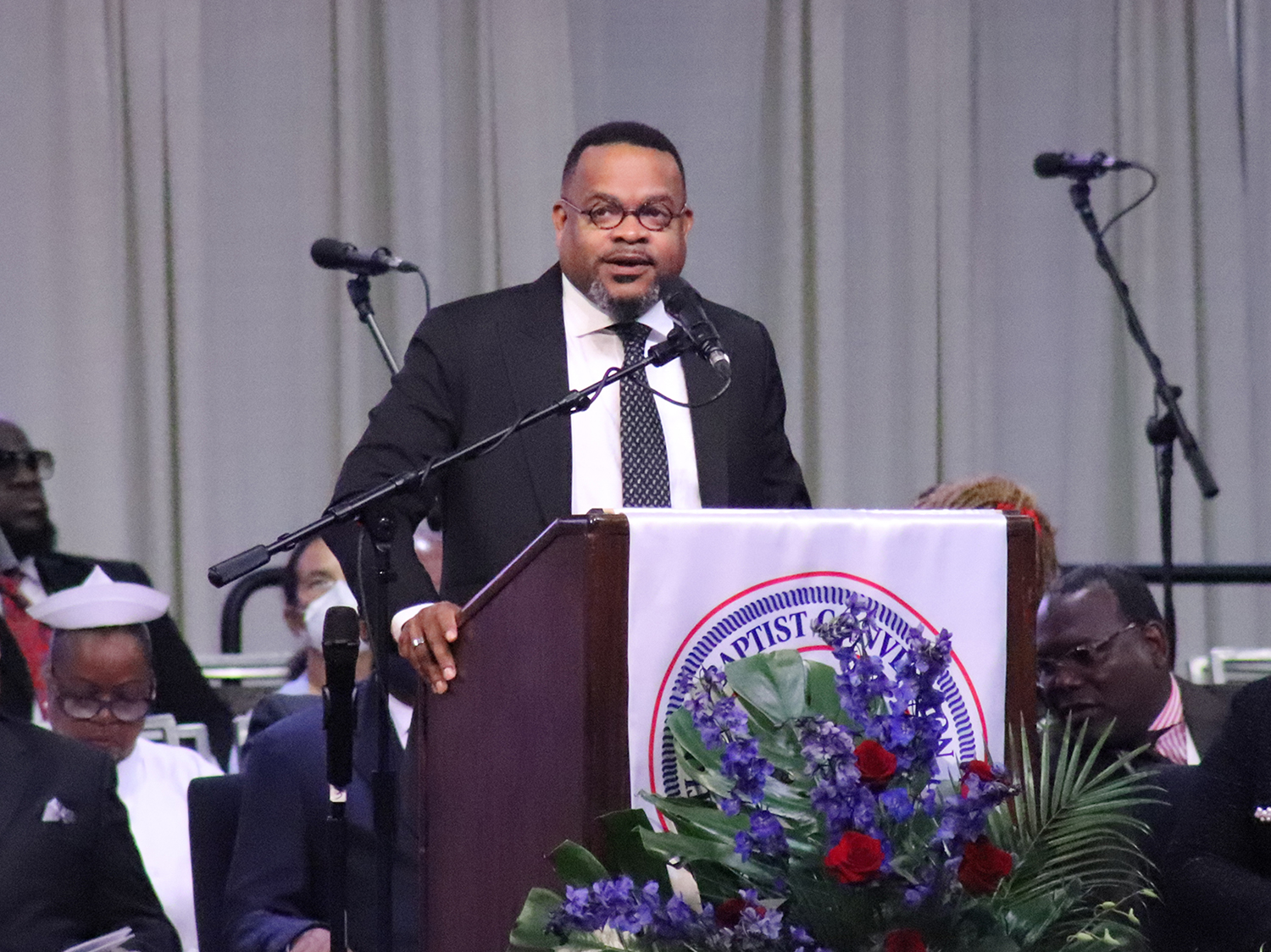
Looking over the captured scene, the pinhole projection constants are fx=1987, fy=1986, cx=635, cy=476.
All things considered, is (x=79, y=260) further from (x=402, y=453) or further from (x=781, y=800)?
(x=781, y=800)

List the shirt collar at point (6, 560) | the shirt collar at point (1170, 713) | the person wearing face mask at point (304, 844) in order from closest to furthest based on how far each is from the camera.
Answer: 1. the person wearing face mask at point (304, 844)
2. the shirt collar at point (1170, 713)
3. the shirt collar at point (6, 560)

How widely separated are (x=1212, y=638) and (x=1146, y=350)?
281cm

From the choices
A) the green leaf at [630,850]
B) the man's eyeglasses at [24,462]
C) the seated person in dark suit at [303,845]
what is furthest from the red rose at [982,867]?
the man's eyeglasses at [24,462]

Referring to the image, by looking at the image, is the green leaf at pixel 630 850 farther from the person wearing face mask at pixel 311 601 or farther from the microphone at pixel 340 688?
the person wearing face mask at pixel 311 601

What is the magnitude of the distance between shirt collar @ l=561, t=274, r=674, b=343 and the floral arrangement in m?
0.98

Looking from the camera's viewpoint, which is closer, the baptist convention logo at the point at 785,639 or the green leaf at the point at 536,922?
the green leaf at the point at 536,922

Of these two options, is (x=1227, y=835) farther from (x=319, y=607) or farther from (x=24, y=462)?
(x=24, y=462)

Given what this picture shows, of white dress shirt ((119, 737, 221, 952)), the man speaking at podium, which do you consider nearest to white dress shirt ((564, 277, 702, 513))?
the man speaking at podium

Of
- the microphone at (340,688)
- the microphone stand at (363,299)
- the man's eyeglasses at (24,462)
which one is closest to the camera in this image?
the microphone at (340,688)

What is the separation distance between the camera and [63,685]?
491 centimetres

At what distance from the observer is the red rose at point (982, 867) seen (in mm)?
1920

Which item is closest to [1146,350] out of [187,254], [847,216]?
[847,216]

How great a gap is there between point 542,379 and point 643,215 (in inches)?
11.3

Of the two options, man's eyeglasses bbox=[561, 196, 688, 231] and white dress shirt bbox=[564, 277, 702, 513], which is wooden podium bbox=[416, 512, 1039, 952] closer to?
white dress shirt bbox=[564, 277, 702, 513]
